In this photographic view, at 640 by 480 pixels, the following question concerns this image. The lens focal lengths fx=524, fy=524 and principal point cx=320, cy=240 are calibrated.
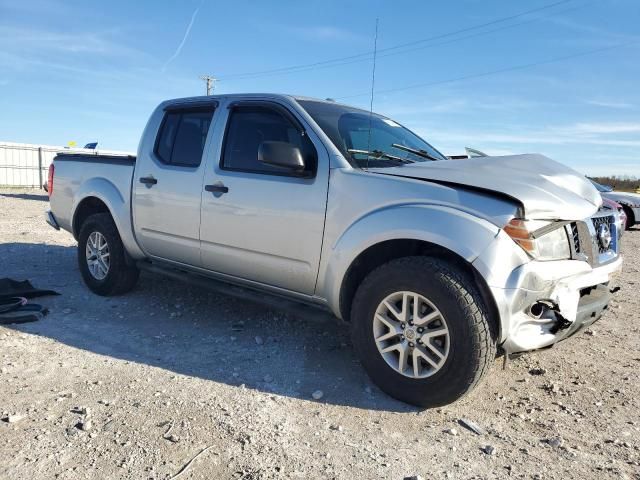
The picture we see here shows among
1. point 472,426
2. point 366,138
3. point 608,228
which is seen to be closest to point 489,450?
point 472,426

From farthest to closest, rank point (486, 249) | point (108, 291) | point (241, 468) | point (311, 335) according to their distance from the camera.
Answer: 1. point (108, 291)
2. point (311, 335)
3. point (486, 249)
4. point (241, 468)

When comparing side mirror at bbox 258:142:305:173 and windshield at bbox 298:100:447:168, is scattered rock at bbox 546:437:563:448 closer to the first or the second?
windshield at bbox 298:100:447:168

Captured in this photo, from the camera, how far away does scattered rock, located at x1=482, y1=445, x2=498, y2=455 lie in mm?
2699

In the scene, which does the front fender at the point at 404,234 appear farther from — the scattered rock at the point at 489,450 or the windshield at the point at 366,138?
the scattered rock at the point at 489,450

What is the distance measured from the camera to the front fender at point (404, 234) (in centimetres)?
294

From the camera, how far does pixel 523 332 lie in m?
2.99

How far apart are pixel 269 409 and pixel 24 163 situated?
27.2m

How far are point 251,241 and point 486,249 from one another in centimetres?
181

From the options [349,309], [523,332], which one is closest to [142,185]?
[349,309]

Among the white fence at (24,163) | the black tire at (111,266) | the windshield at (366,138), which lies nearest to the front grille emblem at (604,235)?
the windshield at (366,138)

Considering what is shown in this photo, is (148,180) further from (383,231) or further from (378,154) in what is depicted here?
(383,231)

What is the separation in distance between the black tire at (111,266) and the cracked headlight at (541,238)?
3.84m

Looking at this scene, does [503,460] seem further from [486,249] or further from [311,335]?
[311,335]

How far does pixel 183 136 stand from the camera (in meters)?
4.81
